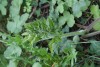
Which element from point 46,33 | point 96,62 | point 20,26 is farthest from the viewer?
point 20,26

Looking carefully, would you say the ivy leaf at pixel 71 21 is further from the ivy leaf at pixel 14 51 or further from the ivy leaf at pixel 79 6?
the ivy leaf at pixel 14 51

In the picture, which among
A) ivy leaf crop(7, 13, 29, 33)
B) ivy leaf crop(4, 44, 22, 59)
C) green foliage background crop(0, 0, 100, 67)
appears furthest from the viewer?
ivy leaf crop(7, 13, 29, 33)

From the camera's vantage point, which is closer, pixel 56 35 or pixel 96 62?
pixel 56 35

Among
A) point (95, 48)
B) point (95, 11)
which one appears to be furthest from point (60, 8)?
point (95, 48)

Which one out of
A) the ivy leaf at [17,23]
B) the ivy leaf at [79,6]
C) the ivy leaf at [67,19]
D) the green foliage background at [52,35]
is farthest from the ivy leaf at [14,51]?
the ivy leaf at [79,6]

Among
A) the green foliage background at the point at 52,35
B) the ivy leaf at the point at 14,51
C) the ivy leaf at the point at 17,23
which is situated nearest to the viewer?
the green foliage background at the point at 52,35

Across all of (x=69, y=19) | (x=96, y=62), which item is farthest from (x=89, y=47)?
(x=69, y=19)

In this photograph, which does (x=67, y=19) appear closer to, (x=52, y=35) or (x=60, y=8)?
(x=60, y=8)

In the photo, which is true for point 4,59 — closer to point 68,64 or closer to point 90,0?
point 68,64

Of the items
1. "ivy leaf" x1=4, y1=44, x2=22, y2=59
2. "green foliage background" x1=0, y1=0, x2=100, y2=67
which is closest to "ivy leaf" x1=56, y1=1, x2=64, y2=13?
"green foliage background" x1=0, y1=0, x2=100, y2=67

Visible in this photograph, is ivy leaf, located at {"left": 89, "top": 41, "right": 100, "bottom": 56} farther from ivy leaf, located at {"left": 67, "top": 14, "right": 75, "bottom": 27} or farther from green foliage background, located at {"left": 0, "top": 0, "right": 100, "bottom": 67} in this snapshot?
ivy leaf, located at {"left": 67, "top": 14, "right": 75, "bottom": 27}

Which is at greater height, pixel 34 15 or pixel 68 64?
pixel 34 15
